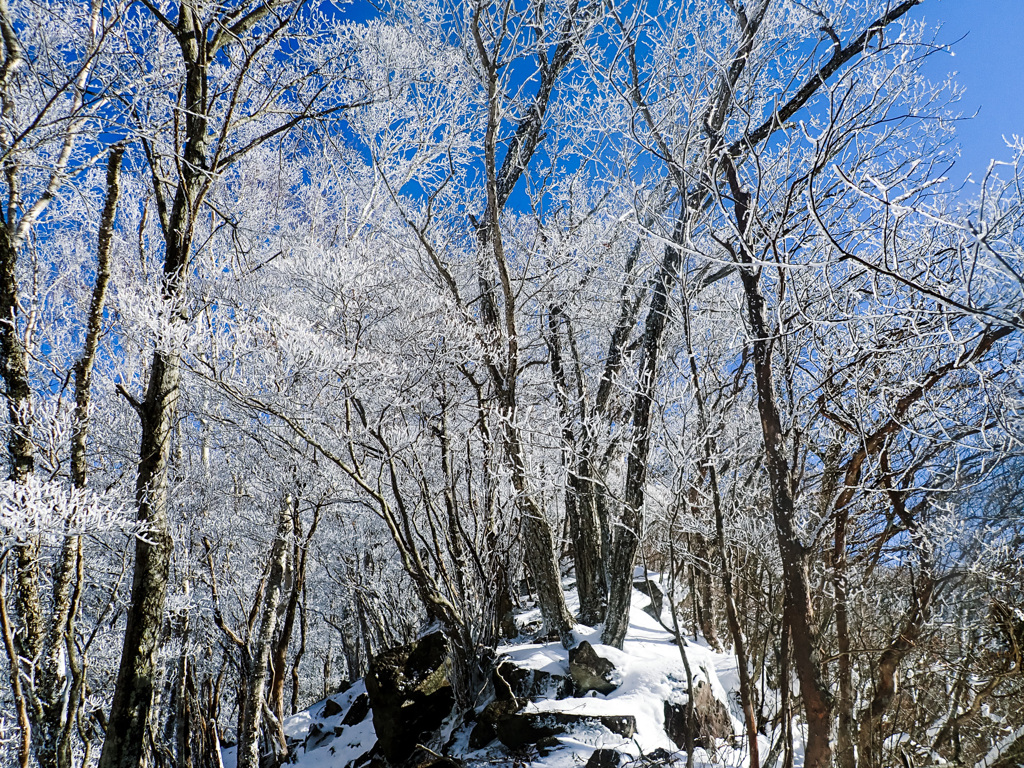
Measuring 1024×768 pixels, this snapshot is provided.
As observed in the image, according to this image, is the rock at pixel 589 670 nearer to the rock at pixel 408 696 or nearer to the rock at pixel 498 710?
the rock at pixel 498 710

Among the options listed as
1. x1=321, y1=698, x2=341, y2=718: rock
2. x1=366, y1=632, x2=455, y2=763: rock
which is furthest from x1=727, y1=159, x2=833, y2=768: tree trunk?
x1=321, y1=698, x2=341, y2=718: rock

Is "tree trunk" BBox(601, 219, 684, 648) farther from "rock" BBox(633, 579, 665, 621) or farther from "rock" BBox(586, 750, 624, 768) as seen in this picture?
"rock" BBox(633, 579, 665, 621)

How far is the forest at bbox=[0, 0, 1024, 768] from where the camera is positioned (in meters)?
2.85

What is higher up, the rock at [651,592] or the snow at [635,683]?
the rock at [651,592]

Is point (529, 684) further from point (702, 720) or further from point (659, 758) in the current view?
point (702, 720)

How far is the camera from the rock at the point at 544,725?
4.33 m

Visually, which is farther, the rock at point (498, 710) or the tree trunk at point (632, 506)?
the tree trunk at point (632, 506)

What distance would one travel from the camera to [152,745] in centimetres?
682

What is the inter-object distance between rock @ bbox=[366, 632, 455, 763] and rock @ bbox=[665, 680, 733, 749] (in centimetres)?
243

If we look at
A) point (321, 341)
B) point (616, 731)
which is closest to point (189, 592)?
point (321, 341)

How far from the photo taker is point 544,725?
178 inches

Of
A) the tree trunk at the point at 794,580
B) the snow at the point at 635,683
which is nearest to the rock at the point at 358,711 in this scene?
the snow at the point at 635,683

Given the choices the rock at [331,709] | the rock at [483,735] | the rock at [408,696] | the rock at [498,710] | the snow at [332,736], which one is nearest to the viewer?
the rock at [498,710]

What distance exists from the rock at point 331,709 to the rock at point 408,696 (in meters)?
3.41
